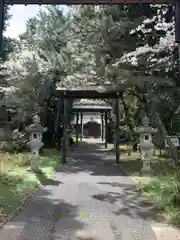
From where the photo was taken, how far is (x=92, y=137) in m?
53.4

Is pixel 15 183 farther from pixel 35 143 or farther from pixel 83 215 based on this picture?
pixel 83 215

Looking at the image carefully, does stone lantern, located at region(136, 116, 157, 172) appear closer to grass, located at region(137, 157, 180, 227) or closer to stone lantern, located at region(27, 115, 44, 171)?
grass, located at region(137, 157, 180, 227)

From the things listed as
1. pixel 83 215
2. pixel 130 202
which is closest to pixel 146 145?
pixel 130 202

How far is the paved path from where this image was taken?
18.9ft

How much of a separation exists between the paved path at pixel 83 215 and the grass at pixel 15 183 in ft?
0.93

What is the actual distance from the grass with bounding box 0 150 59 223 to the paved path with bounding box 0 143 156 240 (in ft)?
0.93

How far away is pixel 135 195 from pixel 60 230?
352 cm

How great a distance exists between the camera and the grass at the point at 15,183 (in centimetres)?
759

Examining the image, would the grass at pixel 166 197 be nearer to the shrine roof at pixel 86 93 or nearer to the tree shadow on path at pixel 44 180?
the tree shadow on path at pixel 44 180

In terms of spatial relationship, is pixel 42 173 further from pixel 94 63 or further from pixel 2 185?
pixel 94 63

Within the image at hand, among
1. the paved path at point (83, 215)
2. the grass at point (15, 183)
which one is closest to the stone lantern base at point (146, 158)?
the paved path at point (83, 215)

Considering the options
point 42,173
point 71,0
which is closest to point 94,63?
point 42,173

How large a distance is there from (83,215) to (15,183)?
12.6 ft

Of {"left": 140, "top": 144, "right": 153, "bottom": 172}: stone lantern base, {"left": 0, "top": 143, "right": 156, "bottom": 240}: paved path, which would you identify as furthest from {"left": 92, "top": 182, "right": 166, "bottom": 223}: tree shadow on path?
{"left": 140, "top": 144, "right": 153, "bottom": 172}: stone lantern base
